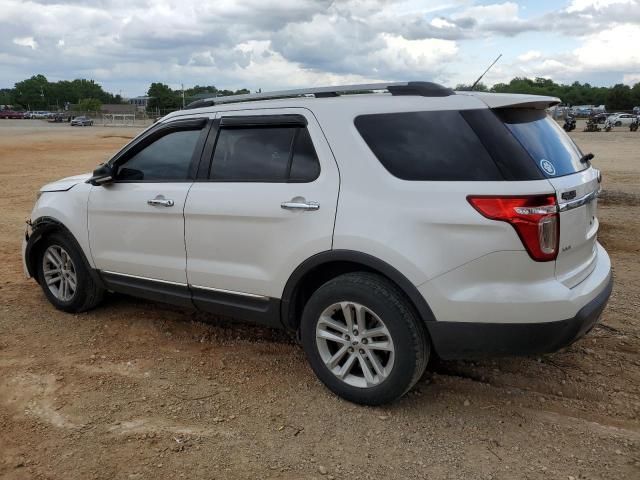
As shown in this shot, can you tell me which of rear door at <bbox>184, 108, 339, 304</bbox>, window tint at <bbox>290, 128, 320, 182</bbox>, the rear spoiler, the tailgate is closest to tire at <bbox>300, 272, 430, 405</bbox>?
rear door at <bbox>184, 108, 339, 304</bbox>

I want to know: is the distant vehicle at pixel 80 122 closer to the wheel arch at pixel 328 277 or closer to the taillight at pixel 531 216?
the wheel arch at pixel 328 277

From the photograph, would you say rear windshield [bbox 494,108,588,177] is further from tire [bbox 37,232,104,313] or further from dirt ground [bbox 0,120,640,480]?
tire [bbox 37,232,104,313]

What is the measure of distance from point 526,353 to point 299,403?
4.61ft

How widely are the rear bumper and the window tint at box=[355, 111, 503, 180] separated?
31.5 inches

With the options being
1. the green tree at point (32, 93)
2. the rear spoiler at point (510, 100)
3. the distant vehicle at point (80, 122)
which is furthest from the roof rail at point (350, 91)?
the green tree at point (32, 93)

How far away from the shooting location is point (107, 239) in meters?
4.70

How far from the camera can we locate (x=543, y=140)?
3.37 meters

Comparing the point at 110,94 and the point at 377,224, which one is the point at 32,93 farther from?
the point at 377,224

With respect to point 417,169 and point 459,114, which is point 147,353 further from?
point 459,114

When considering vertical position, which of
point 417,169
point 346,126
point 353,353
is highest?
point 346,126

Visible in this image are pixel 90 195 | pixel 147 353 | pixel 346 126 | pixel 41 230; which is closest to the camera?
pixel 346 126

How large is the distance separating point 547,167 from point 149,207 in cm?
279

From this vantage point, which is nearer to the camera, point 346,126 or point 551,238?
point 551,238

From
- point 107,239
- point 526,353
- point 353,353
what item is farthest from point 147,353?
point 526,353
